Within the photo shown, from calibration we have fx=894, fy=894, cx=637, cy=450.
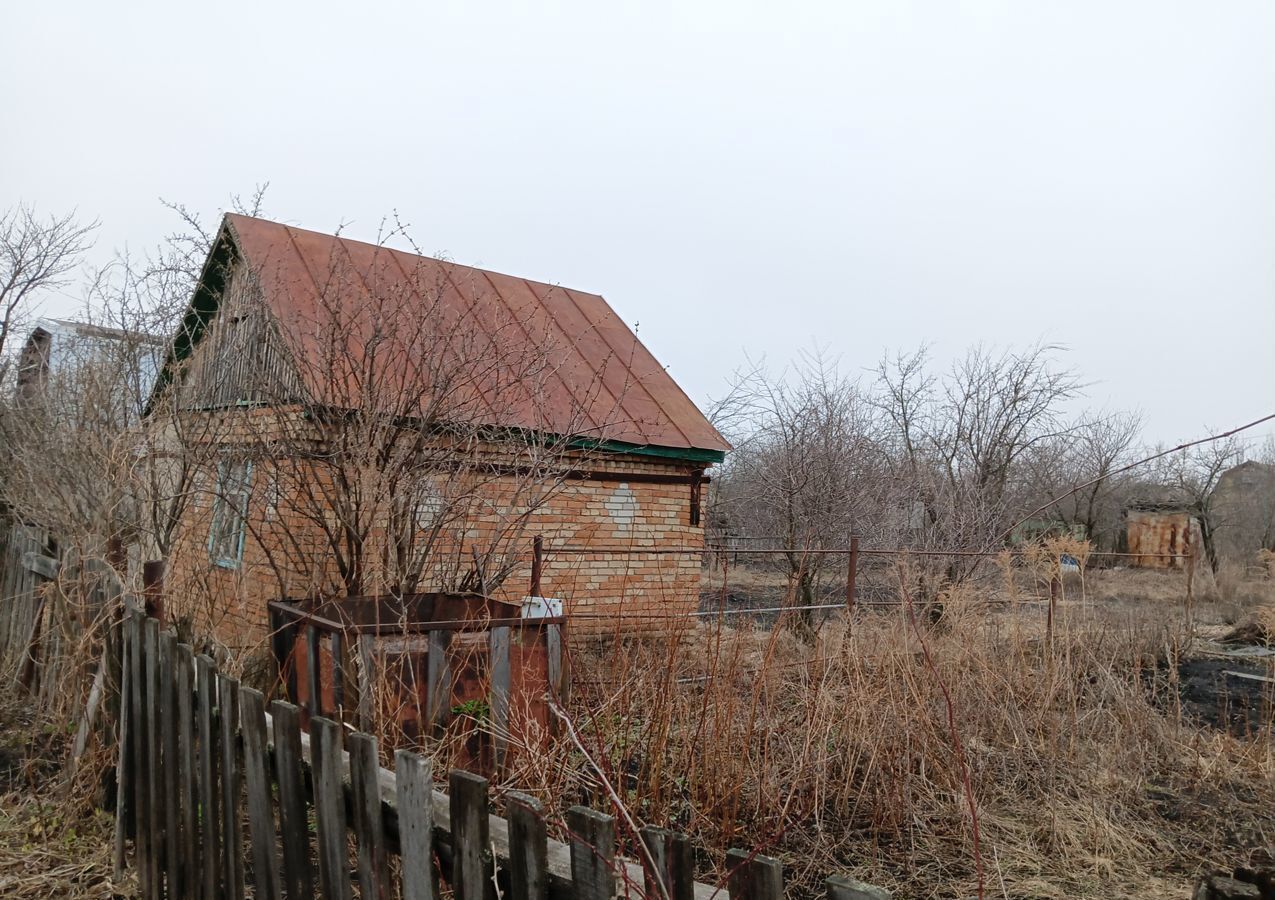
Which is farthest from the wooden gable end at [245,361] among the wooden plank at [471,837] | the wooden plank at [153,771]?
the wooden plank at [471,837]

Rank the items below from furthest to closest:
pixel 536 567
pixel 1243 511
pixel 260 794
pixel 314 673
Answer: pixel 1243 511, pixel 536 567, pixel 314 673, pixel 260 794

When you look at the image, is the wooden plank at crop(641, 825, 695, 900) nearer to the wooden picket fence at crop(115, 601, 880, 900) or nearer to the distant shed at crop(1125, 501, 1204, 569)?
the wooden picket fence at crop(115, 601, 880, 900)

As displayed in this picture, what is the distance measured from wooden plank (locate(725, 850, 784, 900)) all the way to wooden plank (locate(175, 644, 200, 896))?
2.14 m

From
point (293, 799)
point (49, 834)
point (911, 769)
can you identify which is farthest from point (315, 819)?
point (911, 769)

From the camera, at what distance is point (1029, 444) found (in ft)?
46.2

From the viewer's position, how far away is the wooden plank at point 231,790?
270 cm

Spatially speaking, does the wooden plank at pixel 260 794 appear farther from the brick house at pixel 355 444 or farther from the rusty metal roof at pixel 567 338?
the rusty metal roof at pixel 567 338

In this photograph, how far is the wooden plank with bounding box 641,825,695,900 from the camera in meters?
1.67

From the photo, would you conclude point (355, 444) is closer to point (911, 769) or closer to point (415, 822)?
point (415, 822)

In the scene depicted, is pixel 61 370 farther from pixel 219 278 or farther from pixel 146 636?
pixel 146 636

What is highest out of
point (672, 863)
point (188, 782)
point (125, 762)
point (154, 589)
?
point (154, 589)

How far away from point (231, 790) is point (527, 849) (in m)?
1.36

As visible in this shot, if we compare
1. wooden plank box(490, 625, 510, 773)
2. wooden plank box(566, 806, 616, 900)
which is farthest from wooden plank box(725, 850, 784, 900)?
wooden plank box(490, 625, 510, 773)

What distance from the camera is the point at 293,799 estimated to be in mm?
2439
